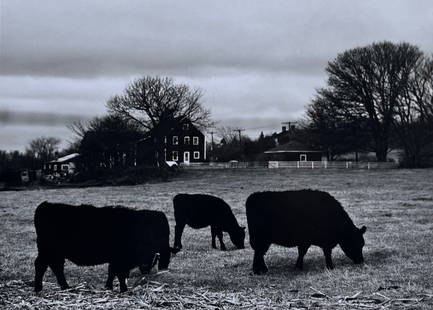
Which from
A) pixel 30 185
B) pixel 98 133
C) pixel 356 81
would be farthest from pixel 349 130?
pixel 30 185

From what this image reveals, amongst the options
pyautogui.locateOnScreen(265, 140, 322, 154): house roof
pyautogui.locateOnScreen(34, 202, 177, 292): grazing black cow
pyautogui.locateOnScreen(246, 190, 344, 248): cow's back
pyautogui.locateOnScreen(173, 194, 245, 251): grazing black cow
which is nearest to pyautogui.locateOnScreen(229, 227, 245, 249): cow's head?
pyautogui.locateOnScreen(173, 194, 245, 251): grazing black cow

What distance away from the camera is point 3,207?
29.8 meters

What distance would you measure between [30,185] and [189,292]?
132ft

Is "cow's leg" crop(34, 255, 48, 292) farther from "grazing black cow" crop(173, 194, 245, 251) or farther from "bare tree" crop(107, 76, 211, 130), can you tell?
"bare tree" crop(107, 76, 211, 130)

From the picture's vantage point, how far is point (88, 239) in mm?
10531

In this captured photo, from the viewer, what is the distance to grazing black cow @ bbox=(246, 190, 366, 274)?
42.5 feet

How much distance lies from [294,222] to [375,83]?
5180cm

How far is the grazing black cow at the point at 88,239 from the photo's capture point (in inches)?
408

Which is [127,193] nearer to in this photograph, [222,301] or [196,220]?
[196,220]

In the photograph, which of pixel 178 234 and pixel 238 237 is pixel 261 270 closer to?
pixel 238 237

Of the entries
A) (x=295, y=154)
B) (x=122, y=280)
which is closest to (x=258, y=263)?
(x=122, y=280)

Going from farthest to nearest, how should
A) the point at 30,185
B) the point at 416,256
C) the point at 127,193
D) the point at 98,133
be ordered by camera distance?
1. the point at 98,133
2. the point at 30,185
3. the point at 127,193
4. the point at 416,256

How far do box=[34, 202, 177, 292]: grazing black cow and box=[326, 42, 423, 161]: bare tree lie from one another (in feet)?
176

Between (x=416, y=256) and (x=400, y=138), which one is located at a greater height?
(x=400, y=138)
